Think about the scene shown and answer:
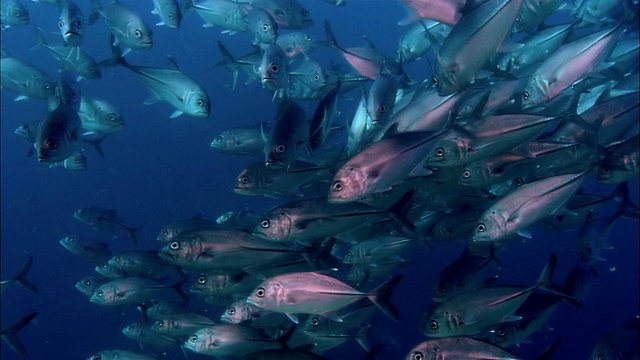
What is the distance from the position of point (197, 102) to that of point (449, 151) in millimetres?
3205

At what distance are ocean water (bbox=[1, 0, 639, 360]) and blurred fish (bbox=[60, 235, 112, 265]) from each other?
517cm

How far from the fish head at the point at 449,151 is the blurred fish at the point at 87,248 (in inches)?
219

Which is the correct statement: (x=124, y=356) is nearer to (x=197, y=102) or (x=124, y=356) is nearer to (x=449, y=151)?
(x=197, y=102)

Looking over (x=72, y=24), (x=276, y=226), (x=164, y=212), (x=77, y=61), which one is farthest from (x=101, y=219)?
(x=164, y=212)

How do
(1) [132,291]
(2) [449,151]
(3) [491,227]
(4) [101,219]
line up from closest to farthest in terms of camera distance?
(2) [449,151], (3) [491,227], (1) [132,291], (4) [101,219]

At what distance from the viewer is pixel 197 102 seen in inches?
233

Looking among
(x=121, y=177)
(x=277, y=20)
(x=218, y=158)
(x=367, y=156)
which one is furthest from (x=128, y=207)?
(x=367, y=156)

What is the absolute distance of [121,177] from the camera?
827 inches

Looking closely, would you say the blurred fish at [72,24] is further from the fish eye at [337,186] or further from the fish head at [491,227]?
the fish head at [491,227]

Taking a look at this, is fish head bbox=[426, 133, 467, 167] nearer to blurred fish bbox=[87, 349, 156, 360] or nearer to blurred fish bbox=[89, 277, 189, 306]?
blurred fish bbox=[89, 277, 189, 306]

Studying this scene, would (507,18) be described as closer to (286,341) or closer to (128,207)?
(286,341)

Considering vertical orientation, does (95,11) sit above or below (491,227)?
above

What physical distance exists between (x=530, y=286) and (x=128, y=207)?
59.6 ft

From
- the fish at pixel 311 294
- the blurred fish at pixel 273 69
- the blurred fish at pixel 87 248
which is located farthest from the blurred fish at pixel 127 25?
the fish at pixel 311 294
